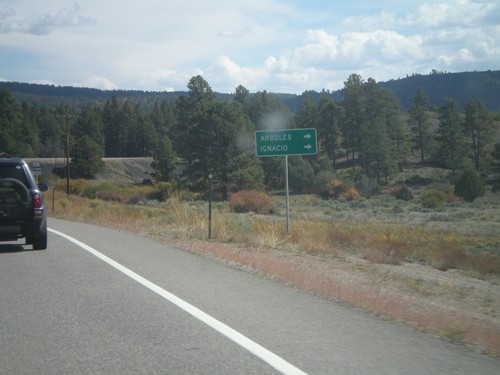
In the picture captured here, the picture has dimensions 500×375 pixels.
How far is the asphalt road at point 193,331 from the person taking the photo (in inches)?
219

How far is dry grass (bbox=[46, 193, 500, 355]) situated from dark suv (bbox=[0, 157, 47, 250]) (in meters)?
3.89

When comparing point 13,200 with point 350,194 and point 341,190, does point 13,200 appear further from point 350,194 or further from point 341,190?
point 341,190

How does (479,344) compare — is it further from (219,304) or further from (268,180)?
(268,180)

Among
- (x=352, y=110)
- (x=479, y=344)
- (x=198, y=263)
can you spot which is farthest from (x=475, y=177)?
(x=479, y=344)

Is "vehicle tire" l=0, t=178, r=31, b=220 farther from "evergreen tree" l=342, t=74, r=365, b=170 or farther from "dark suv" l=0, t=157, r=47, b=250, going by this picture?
"evergreen tree" l=342, t=74, r=365, b=170

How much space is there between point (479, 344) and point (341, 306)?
217 cm

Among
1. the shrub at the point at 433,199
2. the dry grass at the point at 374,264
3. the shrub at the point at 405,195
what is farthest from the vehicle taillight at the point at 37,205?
the shrub at the point at 405,195

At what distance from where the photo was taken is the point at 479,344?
6.32 m

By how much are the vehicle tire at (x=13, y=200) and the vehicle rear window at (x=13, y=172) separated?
1.02 feet

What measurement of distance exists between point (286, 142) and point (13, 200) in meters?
10.2

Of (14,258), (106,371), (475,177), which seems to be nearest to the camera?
(106,371)

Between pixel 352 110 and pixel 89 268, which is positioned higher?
pixel 352 110

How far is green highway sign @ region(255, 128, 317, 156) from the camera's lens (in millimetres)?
20266

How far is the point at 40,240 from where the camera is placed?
13.6 m
